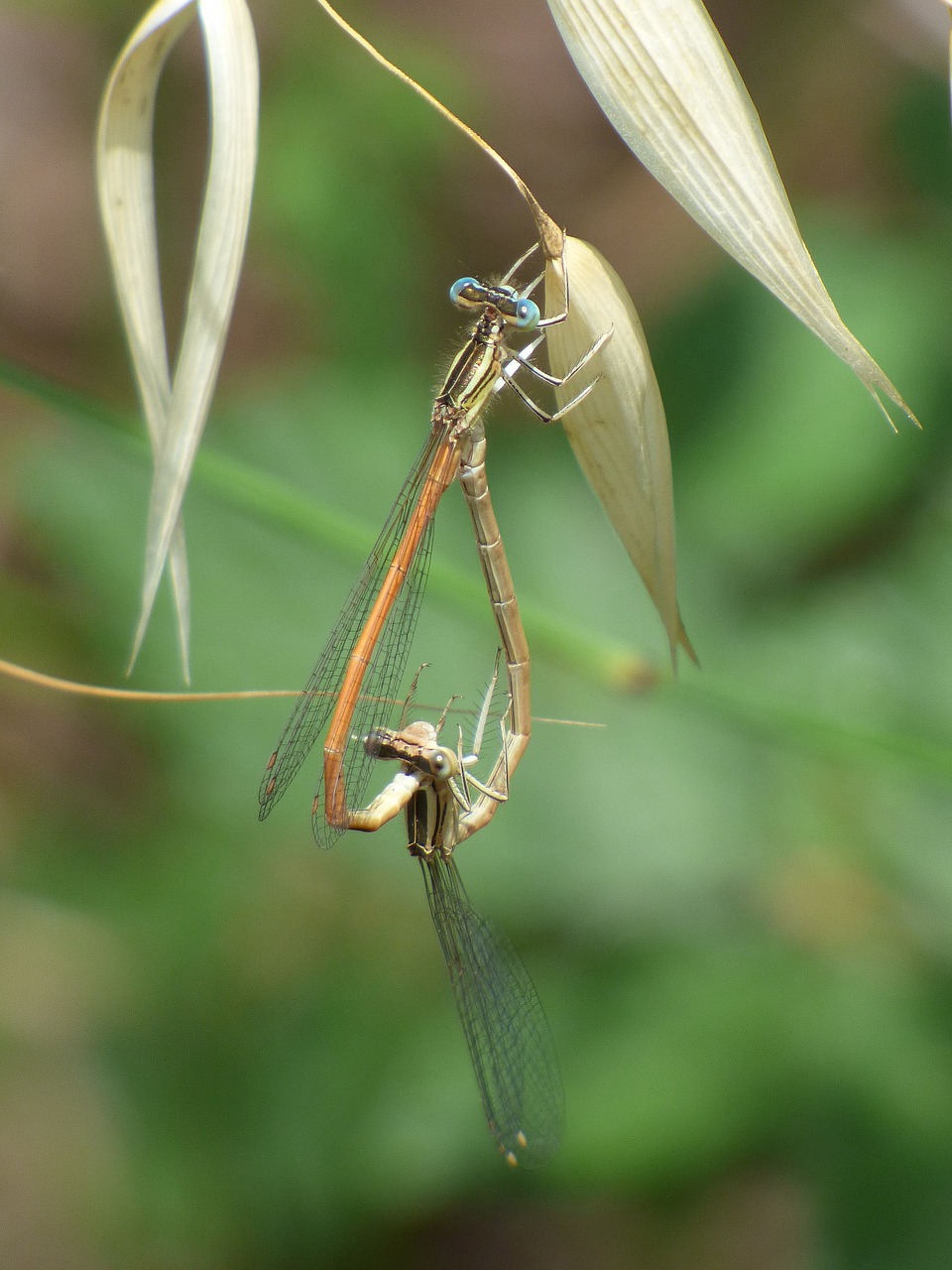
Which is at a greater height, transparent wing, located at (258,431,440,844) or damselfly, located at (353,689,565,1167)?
transparent wing, located at (258,431,440,844)

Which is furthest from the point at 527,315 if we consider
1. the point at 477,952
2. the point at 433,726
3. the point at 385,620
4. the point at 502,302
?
the point at 477,952

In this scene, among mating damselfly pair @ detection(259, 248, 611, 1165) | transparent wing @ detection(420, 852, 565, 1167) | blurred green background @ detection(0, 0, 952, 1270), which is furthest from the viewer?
blurred green background @ detection(0, 0, 952, 1270)

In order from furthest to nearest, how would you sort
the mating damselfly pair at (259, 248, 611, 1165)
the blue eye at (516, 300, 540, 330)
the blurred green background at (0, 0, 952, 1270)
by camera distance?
the blurred green background at (0, 0, 952, 1270), the mating damselfly pair at (259, 248, 611, 1165), the blue eye at (516, 300, 540, 330)

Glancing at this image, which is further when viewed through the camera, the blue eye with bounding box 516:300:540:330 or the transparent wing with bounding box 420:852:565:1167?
the transparent wing with bounding box 420:852:565:1167

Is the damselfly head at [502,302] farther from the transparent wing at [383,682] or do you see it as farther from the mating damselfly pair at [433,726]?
the transparent wing at [383,682]

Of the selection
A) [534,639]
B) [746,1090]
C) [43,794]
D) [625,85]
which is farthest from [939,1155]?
[43,794]

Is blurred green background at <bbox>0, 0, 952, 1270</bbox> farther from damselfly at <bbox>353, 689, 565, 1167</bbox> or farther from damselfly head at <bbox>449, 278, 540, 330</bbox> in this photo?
damselfly head at <bbox>449, 278, 540, 330</bbox>

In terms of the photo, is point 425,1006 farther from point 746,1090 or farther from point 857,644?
point 857,644

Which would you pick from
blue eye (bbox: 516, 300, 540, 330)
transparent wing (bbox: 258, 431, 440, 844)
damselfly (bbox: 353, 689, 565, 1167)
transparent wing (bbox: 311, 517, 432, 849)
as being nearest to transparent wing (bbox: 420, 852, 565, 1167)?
damselfly (bbox: 353, 689, 565, 1167)
